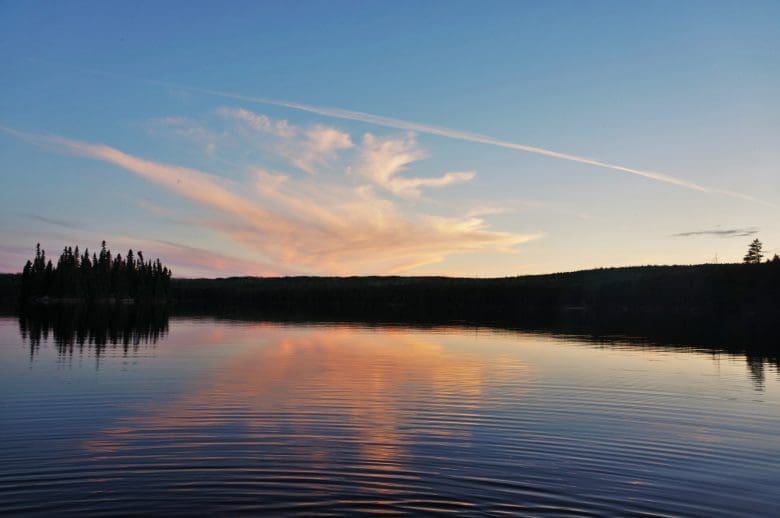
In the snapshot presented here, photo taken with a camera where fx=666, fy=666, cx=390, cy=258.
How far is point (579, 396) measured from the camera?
29422 millimetres

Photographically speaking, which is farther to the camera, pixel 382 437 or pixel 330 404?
pixel 330 404

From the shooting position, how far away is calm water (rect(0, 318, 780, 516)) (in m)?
13.5

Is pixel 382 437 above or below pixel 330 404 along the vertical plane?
below

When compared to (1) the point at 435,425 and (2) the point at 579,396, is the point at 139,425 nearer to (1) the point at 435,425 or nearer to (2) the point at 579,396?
(1) the point at 435,425

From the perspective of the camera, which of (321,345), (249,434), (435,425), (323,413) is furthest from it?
(321,345)

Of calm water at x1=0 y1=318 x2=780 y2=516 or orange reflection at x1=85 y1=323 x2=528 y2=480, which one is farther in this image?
orange reflection at x1=85 y1=323 x2=528 y2=480

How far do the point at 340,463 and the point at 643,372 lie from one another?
93.3ft

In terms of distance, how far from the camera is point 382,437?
64.2 feet

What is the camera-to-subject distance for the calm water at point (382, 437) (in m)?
13.5

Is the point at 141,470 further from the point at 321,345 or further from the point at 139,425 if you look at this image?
the point at 321,345

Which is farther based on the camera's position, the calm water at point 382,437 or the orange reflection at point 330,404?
the orange reflection at point 330,404

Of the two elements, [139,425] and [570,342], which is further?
[570,342]

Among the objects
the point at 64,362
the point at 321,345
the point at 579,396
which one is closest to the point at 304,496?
the point at 579,396

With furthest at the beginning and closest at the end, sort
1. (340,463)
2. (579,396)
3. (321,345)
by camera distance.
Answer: (321,345) → (579,396) → (340,463)
